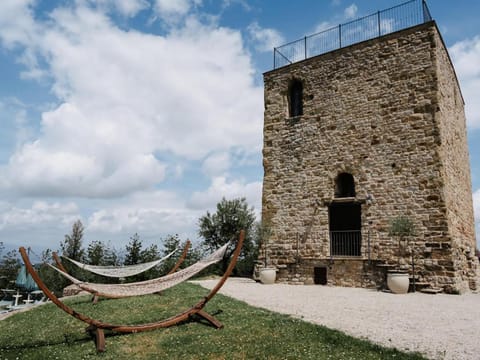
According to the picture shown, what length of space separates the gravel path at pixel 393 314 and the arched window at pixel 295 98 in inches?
270

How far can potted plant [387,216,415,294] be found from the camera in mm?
10531

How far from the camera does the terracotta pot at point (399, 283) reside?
1051cm

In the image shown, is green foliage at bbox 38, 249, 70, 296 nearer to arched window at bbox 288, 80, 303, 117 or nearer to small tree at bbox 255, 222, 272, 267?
small tree at bbox 255, 222, 272, 267

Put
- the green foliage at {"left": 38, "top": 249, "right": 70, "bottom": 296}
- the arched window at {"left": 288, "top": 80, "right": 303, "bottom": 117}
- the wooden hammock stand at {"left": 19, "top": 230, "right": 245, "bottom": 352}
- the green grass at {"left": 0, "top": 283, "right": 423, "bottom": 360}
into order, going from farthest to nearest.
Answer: the arched window at {"left": 288, "top": 80, "right": 303, "bottom": 117}, the green foliage at {"left": 38, "top": 249, "right": 70, "bottom": 296}, the wooden hammock stand at {"left": 19, "top": 230, "right": 245, "bottom": 352}, the green grass at {"left": 0, "top": 283, "right": 423, "bottom": 360}

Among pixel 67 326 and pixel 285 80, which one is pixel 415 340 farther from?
pixel 285 80

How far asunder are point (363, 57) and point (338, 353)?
11026 mm

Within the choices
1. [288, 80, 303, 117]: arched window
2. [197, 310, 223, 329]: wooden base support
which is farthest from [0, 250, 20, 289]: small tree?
[288, 80, 303, 117]: arched window

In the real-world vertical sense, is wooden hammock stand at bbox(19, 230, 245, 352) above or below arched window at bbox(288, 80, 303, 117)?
below

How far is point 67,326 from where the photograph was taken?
651cm

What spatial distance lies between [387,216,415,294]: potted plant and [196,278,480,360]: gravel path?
0.36 metres

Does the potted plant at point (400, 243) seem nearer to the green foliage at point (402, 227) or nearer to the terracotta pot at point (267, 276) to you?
the green foliage at point (402, 227)

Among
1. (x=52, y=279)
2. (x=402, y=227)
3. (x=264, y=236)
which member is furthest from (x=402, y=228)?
(x=52, y=279)

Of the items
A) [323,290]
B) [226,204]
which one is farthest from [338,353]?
[226,204]

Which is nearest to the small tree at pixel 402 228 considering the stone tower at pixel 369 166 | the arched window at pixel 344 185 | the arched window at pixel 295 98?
the stone tower at pixel 369 166
